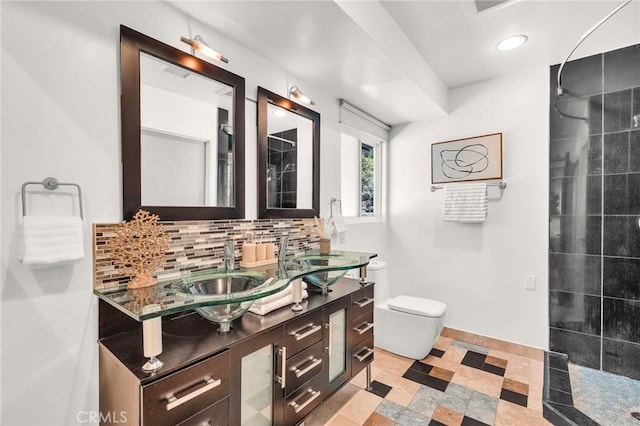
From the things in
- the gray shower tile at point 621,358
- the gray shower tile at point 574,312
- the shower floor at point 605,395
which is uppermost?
the gray shower tile at point 574,312

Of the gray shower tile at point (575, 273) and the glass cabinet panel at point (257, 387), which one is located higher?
the gray shower tile at point (575, 273)

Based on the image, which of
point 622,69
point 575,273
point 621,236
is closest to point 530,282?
point 575,273

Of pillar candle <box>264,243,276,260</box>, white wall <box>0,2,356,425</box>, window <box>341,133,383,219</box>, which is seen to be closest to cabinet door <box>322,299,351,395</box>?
pillar candle <box>264,243,276,260</box>

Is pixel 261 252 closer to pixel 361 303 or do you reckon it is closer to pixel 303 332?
pixel 303 332

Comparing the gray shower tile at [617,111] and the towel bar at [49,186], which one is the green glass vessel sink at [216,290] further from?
the gray shower tile at [617,111]

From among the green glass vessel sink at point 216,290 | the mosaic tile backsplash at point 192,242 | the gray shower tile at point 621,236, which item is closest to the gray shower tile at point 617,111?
the gray shower tile at point 621,236

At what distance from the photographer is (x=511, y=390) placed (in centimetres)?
208

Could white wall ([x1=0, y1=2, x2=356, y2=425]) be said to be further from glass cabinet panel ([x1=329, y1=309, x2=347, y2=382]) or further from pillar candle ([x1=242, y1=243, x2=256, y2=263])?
glass cabinet panel ([x1=329, y1=309, x2=347, y2=382])

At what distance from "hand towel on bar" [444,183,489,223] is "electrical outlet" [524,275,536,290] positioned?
23.3 inches

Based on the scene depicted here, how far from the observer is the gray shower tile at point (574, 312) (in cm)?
230

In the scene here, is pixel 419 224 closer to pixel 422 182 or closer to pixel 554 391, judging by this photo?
pixel 422 182

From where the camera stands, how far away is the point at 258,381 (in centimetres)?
133

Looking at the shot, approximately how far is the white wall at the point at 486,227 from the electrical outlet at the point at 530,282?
3 cm

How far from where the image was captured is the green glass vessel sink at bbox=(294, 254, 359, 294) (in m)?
1.74
